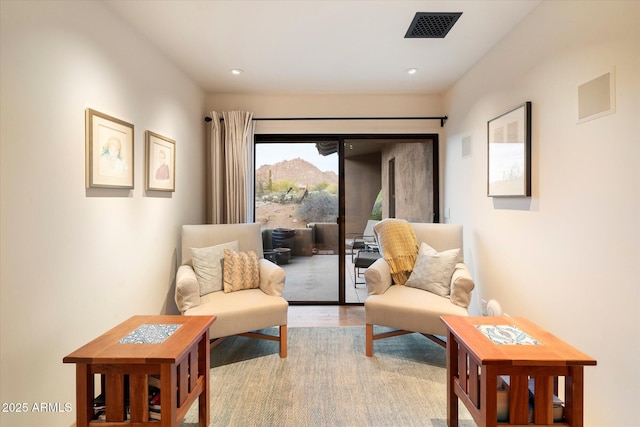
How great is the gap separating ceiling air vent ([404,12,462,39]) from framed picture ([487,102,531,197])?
2.48ft

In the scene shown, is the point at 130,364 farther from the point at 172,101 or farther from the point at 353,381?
the point at 172,101

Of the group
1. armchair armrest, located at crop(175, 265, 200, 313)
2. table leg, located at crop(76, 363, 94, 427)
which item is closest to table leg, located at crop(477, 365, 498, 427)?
table leg, located at crop(76, 363, 94, 427)

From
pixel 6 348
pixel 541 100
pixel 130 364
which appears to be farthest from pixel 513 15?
pixel 6 348

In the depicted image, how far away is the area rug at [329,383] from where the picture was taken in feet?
6.00

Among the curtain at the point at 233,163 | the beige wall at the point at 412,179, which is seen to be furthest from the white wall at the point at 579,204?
the curtain at the point at 233,163

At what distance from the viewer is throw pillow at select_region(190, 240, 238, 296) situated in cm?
266

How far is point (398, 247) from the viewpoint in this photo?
9.71 feet

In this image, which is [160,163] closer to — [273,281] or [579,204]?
[273,281]

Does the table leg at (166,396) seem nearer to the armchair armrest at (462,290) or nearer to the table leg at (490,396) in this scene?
the table leg at (490,396)

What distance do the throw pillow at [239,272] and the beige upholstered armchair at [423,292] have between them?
980mm

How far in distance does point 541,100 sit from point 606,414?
1.77m

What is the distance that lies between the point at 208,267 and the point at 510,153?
2.52 m

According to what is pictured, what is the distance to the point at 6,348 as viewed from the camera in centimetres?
137

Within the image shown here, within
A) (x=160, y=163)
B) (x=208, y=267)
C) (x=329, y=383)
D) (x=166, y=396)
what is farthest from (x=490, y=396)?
(x=160, y=163)
